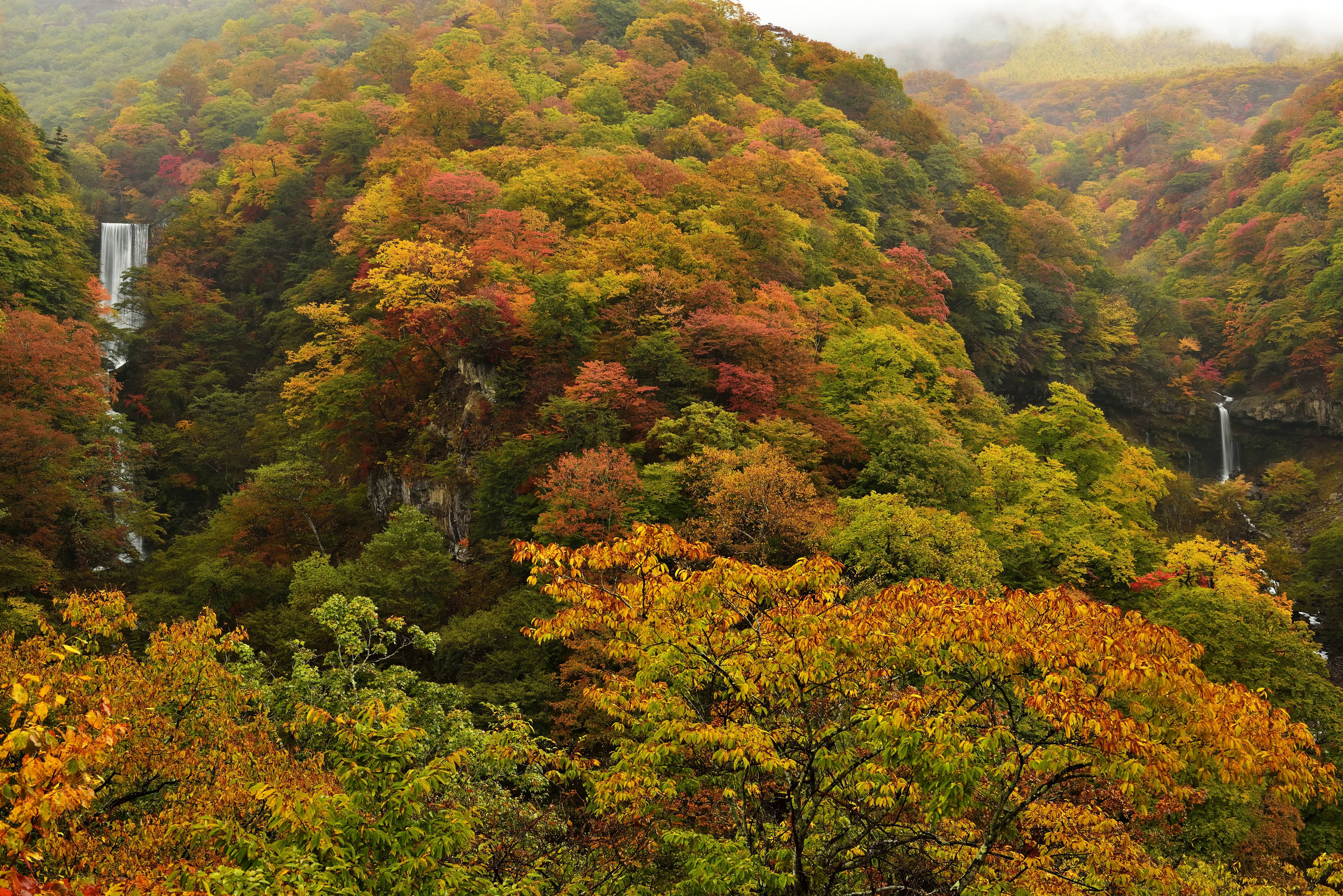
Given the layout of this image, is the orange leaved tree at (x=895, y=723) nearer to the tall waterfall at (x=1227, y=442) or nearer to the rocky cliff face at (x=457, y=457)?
the rocky cliff face at (x=457, y=457)

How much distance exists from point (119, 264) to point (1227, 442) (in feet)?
199

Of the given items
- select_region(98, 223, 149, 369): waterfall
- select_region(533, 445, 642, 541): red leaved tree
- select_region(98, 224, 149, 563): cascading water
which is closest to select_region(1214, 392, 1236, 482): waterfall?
select_region(533, 445, 642, 541): red leaved tree

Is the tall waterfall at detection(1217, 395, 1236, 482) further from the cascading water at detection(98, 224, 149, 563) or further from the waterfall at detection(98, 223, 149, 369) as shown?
the waterfall at detection(98, 223, 149, 369)

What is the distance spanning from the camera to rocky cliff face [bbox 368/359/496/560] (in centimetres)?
2200

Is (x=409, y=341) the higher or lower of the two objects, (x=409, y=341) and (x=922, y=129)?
the lower

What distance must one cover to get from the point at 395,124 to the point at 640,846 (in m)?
37.8

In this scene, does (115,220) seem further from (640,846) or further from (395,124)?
(640,846)

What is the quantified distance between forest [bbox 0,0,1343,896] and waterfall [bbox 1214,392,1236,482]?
0.41 m

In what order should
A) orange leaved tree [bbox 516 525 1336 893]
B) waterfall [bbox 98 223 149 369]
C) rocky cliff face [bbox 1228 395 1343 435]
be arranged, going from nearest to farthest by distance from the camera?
orange leaved tree [bbox 516 525 1336 893], rocky cliff face [bbox 1228 395 1343 435], waterfall [bbox 98 223 149 369]

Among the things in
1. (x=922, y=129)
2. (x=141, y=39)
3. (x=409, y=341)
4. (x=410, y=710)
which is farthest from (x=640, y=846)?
(x=141, y=39)

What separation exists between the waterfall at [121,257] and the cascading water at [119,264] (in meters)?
0.02

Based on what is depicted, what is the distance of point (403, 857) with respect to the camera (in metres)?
5.50

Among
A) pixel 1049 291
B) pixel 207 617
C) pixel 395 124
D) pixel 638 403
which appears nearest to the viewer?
pixel 207 617

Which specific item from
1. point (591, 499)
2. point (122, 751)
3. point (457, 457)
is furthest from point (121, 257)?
point (122, 751)
